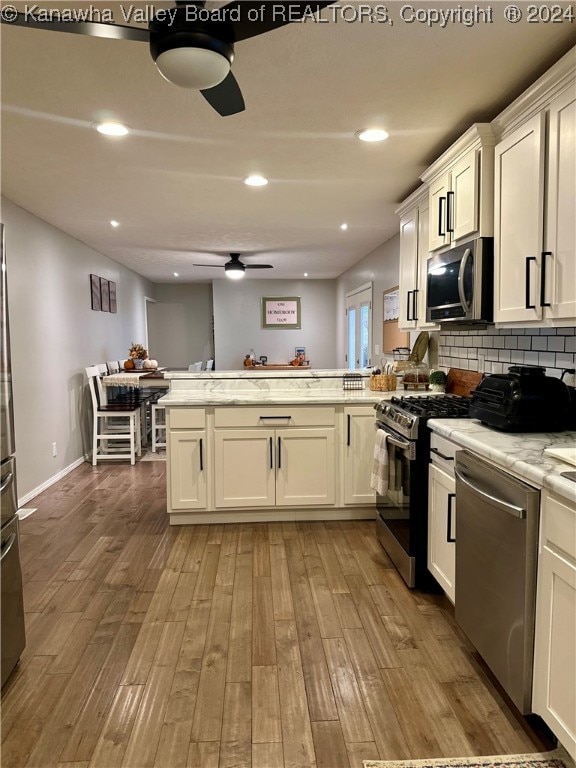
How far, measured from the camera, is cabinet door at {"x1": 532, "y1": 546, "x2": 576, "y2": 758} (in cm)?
140

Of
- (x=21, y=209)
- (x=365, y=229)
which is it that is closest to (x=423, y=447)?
(x=365, y=229)

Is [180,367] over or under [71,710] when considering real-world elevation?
over

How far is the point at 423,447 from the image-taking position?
2.54 metres

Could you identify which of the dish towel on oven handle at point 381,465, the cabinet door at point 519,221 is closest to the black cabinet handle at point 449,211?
the cabinet door at point 519,221

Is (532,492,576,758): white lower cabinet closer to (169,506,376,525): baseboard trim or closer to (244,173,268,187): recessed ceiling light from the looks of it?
(169,506,376,525): baseboard trim

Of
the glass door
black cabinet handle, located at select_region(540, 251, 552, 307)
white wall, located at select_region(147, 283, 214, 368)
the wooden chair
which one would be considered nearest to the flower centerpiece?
the wooden chair

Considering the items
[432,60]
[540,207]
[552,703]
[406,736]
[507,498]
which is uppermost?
[432,60]

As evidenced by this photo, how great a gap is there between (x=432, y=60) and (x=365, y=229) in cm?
318

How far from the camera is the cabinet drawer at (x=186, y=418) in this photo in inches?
136

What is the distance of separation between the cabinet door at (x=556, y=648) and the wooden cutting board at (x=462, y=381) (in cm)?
188

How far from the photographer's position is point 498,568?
5.78 feet

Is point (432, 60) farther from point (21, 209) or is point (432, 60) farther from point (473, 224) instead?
point (21, 209)

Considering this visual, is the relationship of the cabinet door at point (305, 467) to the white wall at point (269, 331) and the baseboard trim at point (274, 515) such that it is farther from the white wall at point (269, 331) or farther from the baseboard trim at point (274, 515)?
the white wall at point (269, 331)

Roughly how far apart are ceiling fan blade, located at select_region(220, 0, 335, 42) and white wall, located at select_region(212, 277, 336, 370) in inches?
Result: 314
